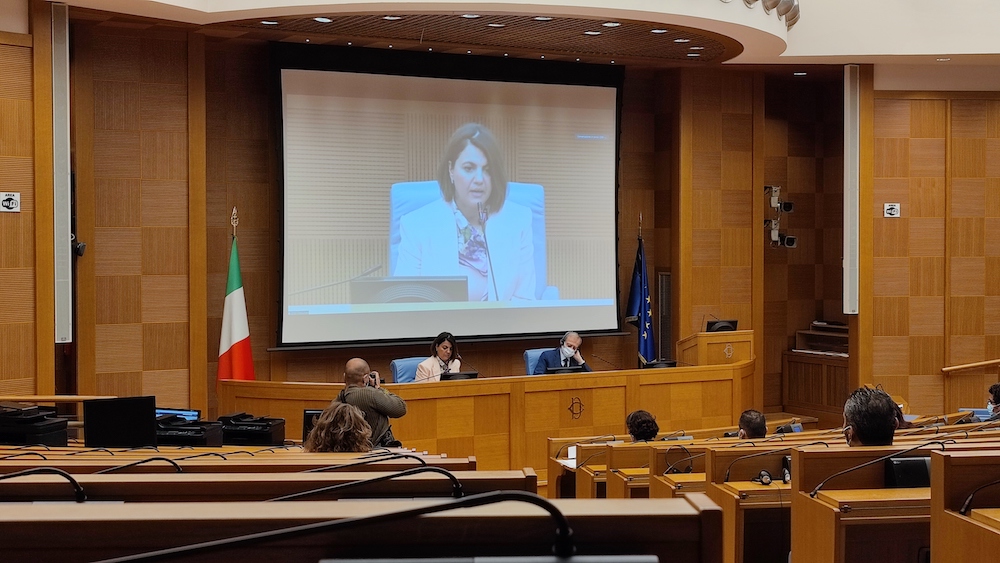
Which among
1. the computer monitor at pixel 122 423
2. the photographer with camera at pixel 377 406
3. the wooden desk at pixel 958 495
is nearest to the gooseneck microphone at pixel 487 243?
the photographer with camera at pixel 377 406

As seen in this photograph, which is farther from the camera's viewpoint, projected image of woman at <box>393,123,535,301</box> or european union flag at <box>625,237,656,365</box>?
european union flag at <box>625,237,656,365</box>

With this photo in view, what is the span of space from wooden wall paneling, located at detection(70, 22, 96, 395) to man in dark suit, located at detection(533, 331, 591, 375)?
12.5 ft

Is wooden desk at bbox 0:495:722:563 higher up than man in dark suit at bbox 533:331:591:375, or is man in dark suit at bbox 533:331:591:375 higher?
wooden desk at bbox 0:495:722:563

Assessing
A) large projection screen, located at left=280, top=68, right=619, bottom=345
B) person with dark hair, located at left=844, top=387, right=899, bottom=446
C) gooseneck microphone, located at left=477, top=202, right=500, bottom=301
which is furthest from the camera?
gooseneck microphone, located at left=477, top=202, right=500, bottom=301

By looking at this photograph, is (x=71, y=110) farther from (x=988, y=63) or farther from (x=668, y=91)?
(x=988, y=63)

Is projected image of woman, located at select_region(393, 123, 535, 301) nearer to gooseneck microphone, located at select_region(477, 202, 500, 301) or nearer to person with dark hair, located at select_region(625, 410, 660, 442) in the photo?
gooseneck microphone, located at select_region(477, 202, 500, 301)

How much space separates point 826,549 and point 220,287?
7.78 metres

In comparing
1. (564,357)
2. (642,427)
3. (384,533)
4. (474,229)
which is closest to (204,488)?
(384,533)

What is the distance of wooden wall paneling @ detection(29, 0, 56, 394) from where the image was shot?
7.87 m

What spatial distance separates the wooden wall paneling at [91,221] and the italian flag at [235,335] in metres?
0.84

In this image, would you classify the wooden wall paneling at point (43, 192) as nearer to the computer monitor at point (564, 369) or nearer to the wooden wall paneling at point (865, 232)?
the computer monitor at point (564, 369)

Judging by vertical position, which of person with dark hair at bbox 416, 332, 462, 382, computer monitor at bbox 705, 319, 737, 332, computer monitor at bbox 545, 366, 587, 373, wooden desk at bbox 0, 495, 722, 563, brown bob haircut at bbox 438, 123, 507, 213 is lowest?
computer monitor at bbox 545, 366, 587, 373

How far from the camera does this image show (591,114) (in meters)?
11.1

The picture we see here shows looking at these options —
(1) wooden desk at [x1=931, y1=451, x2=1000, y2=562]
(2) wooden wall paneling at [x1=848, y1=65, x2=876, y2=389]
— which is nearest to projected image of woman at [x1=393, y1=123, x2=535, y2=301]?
(2) wooden wall paneling at [x1=848, y1=65, x2=876, y2=389]
